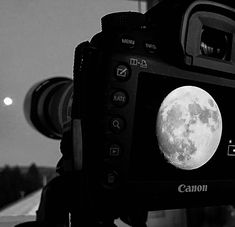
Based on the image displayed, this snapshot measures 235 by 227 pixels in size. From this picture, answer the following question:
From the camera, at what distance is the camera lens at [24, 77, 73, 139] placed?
0.68 metres

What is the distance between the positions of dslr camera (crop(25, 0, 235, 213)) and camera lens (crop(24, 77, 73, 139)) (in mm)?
145

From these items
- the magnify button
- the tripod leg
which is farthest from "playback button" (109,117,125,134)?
the tripod leg

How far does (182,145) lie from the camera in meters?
0.51

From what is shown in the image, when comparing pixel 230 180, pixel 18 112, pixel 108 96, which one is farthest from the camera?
pixel 18 112

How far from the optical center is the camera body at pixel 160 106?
1.58 ft

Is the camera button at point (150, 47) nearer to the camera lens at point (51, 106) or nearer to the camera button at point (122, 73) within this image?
the camera button at point (122, 73)

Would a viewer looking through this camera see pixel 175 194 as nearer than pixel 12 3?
Yes

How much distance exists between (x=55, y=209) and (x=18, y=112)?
2.71 feet

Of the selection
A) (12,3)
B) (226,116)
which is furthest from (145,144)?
(12,3)

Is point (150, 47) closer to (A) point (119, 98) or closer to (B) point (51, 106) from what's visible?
(A) point (119, 98)

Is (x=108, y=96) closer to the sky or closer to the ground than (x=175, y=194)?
closer to the sky

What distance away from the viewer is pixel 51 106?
739mm

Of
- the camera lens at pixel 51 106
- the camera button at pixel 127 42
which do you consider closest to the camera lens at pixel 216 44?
the camera button at pixel 127 42

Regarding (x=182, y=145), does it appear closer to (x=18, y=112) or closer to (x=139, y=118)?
(x=139, y=118)
